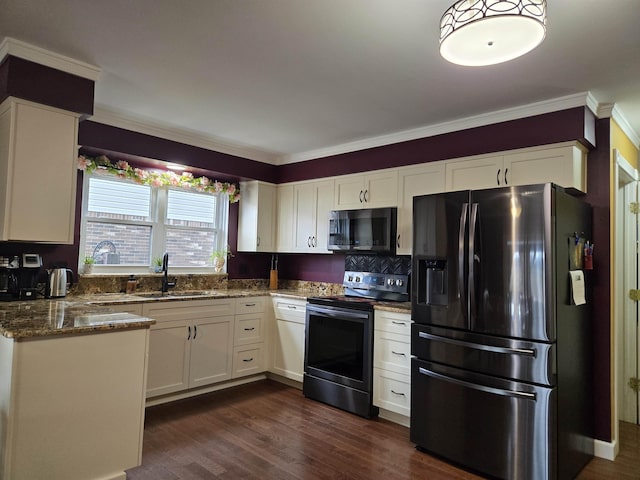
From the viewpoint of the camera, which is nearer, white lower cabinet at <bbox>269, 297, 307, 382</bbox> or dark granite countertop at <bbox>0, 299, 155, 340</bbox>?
dark granite countertop at <bbox>0, 299, 155, 340</bbox>

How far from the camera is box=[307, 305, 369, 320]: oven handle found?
11.3 ft

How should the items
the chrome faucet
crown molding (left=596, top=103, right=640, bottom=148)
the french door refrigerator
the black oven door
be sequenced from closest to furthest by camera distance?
the french door refrigerator → crown molding (left=596, top=103, right=640, bottom=148) → the black oven door → the chrome faucet

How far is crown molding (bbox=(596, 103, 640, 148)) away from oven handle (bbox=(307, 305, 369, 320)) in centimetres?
227

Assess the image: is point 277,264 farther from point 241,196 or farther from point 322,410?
point 322,410

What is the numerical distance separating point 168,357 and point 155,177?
173cm

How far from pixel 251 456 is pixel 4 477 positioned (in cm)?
133

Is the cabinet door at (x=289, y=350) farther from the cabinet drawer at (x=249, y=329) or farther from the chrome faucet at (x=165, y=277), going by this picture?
the chrome faucet at (x=165, y=277)

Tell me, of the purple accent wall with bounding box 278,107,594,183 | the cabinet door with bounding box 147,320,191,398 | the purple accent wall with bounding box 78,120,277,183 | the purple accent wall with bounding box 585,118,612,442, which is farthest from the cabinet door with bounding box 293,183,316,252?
the purple accent wall with bounding box 585,118,612,442

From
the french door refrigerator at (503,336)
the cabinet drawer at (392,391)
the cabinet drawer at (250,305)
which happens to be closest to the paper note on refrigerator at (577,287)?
the french door refrigerator at (503,336)

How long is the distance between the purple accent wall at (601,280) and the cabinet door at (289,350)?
2.38m

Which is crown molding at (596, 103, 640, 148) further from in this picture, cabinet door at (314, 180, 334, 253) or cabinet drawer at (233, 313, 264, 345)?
cabinet drawer at (233, 313, 264, 345)

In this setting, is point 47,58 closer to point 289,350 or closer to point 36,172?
point 36,172

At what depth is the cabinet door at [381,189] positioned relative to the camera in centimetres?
378

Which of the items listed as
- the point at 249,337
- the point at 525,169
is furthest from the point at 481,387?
the point at 249,337
